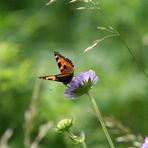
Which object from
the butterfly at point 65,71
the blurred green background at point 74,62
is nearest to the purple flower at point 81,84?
the butterfly at point 65,71

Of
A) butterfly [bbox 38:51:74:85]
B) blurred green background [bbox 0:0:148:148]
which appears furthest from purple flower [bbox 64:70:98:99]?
blurred green background [bbox 0:0:148:148]

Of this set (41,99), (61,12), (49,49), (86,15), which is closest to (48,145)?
(41,99)

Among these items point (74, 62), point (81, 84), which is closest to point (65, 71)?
point (81, 84)

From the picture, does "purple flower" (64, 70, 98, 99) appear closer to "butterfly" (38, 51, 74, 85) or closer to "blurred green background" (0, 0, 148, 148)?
"butterfly" (38, 51, 74, 85)

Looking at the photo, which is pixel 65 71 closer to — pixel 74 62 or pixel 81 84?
pixel 81 84

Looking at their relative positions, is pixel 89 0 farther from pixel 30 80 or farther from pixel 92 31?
pixel 92 31
